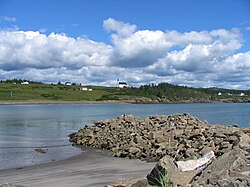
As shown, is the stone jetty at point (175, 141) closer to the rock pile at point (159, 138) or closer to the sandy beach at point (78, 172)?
the rock pile at point (159, 138)

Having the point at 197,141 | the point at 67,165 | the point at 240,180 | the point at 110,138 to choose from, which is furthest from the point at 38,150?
the point at 240,180

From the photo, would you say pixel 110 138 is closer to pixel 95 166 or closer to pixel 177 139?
pixel 177 139

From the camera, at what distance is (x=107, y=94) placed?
636 feet

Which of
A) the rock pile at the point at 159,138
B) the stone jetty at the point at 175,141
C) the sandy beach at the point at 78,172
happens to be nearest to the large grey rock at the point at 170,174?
the stone jetty at the point at 175,141

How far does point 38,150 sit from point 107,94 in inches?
6577

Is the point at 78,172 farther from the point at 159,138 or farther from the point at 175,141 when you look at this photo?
the point at 159,138

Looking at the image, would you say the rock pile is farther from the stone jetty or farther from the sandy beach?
the sandy beach

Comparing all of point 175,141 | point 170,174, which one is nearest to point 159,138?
point 175,141

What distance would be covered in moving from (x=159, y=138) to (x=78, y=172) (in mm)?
7717

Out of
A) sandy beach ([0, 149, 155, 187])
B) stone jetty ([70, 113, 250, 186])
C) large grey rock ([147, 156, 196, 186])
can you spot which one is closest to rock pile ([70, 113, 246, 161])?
stone jetty ([70, 113, 250, 186])

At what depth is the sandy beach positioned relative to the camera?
46.7 feet

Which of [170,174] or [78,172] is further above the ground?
[170,174]

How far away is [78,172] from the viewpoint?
17.0m

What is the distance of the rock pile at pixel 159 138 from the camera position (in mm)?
17391
